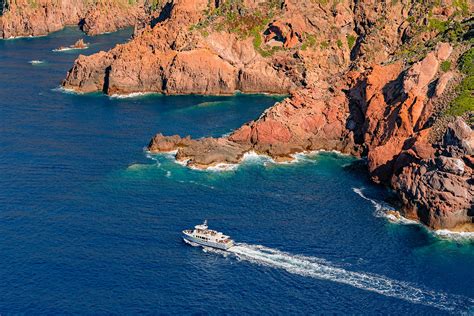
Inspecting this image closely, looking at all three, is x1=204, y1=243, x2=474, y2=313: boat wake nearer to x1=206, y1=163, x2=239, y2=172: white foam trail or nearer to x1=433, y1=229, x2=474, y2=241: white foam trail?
x1=433, y1=229, x2=474, y2=241: white foam trail

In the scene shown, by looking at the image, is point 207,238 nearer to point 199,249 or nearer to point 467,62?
point 199,249

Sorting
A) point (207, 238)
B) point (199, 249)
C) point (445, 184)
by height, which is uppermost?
point (445, 184)

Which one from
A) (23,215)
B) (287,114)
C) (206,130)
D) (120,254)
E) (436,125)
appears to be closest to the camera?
(120,254)

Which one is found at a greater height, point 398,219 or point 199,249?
point 398,219

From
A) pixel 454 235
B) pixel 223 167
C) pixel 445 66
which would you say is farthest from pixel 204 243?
pixel 445 66

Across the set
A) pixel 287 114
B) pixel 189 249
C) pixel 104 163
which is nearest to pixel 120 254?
pixel 189 249

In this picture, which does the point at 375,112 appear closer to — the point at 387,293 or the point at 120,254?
the point at 387,293

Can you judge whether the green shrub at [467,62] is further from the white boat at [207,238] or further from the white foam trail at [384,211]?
the white boat at [207,238]
